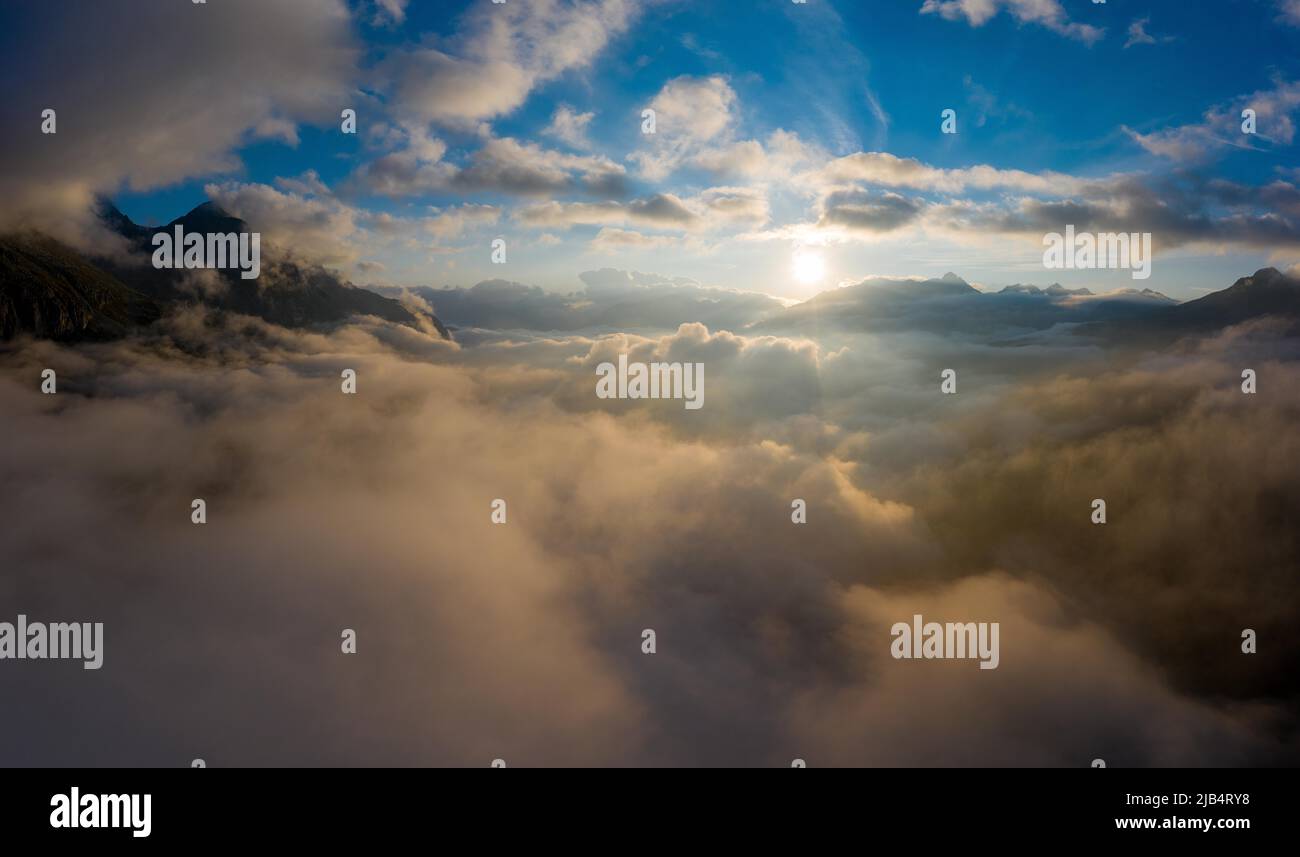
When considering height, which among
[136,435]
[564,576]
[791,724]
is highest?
[136,435]

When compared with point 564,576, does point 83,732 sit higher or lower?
lower

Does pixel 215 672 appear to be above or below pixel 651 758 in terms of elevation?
above

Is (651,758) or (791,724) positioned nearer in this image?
(651,758)

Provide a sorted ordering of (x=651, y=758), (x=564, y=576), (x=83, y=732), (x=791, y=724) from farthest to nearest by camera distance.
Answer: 1. (x=564, y=576)
2. (x=791, y=724)
3. (x=83, y=732)
4. (x=651, y=758)

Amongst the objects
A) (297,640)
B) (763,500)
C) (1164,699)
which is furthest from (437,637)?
(1164,699)

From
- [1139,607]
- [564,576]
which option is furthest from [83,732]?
[1139,607]

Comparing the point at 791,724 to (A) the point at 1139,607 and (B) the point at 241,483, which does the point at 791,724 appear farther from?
(B) the point at 241,483

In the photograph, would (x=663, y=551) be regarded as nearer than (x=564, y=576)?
No

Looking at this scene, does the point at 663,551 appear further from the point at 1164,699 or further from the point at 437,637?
the point at 1164,699
